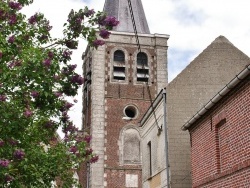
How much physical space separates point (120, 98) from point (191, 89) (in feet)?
57.2

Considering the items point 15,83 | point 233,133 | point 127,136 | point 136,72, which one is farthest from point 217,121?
point 136,72

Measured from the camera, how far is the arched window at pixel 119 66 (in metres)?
36.1

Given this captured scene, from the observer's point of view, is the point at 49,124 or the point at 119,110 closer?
the point at 49,124

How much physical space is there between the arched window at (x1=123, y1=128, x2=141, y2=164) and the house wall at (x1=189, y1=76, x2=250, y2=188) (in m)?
18.9

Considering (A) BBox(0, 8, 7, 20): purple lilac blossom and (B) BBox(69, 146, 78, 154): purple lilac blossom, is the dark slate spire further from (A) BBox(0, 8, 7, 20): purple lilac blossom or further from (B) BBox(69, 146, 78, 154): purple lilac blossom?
(A) BBox(0, 8, 7, 20): purple lilac blossom

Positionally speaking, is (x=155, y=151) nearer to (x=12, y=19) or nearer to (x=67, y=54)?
(x=67, y=54)

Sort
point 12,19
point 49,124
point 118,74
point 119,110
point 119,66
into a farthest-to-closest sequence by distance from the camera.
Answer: point 119,66 < point 118,74 < point 119,110 < point 49,124 < point 12,19

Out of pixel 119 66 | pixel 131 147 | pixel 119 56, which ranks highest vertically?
pixel 119 56

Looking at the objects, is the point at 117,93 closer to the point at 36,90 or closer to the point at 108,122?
the point at 108,122

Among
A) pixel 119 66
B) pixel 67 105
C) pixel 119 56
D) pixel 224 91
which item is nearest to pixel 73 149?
pixel 67 105

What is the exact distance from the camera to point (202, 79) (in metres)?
18.3

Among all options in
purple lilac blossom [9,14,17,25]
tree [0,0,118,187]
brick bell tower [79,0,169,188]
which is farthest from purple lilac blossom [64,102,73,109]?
brick bell tower [79,0,169,188]

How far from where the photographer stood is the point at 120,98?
35.2 meters

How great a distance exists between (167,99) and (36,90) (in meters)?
9.40
